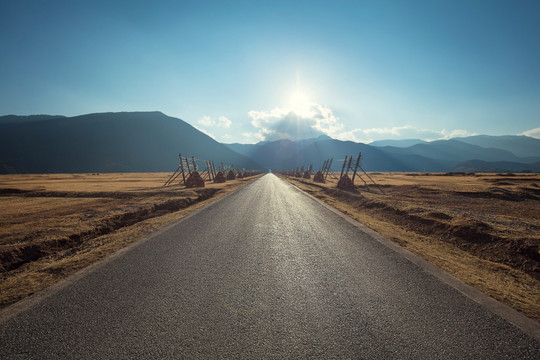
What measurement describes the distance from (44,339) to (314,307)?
2.94 metres

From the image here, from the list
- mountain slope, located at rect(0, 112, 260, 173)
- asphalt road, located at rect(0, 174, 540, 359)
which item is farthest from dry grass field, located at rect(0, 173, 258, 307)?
mountain slope, located at rect(0, 112, 260, 173)

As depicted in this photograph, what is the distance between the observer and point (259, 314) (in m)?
2.81

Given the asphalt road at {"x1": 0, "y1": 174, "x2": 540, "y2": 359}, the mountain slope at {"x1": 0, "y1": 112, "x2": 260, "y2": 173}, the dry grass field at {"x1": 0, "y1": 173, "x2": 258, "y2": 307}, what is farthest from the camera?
the mountain slope at {"x1": 0, "y1": 112, "x2": 260, "y2": 173}

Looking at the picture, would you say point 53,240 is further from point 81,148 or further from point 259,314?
point 81,148

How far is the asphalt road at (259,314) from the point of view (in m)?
2.23

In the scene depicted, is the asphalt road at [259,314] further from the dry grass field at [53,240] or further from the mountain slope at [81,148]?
the mountain slope at [81,148]

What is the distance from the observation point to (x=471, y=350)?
89.0 inches

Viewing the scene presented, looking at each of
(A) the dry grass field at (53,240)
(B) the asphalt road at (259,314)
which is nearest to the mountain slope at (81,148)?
(A) the dry grass field at (53,240)

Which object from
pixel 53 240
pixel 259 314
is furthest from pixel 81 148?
pixel 259 314

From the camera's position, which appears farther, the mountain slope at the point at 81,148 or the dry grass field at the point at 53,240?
the mountain slope at the point at 81,148

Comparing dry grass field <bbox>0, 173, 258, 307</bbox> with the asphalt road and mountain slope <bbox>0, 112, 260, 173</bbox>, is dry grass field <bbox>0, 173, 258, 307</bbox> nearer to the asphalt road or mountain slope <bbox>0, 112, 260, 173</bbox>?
the asphalt road

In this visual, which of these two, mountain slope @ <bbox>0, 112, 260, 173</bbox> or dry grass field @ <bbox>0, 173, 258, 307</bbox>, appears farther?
mountain slope @ <bbox>0, 112, 260, 173</bbox>

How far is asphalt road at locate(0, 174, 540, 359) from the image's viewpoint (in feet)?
7.32

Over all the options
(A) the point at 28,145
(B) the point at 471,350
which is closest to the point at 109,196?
(B) the point at 471,350
